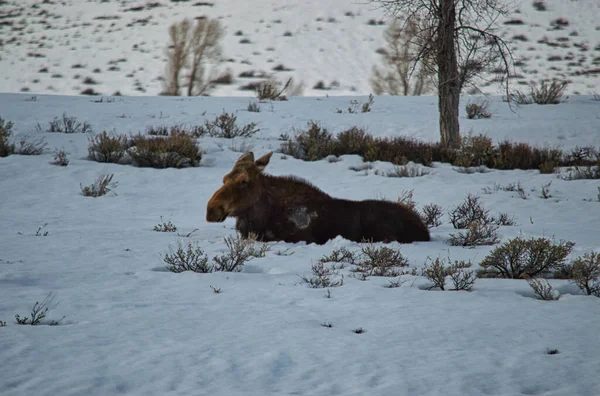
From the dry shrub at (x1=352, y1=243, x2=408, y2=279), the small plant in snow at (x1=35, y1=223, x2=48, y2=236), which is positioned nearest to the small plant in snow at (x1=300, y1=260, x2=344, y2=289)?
the dry shrub at (x1=352, y1=243, x2=408, y2=279)

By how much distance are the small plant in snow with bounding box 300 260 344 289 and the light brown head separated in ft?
5.09

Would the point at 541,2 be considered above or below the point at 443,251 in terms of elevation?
above

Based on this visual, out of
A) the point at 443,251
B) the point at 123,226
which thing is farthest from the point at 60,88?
the point at 443,251

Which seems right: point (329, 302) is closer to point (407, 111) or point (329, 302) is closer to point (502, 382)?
point (502, 382)

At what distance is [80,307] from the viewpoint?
339 centimetres

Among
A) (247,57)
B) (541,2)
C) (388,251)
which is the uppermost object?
(541,2)

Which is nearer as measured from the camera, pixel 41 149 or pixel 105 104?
pixel 41 149

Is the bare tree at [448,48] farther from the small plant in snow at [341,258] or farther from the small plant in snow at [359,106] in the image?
the small plant in snow at [341,258]

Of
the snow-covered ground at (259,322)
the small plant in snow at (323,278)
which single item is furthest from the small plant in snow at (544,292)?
the small plant in snow at (323,278)

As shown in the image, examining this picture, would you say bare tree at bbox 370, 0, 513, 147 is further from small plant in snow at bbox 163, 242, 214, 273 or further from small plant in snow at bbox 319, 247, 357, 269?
small plant in snow at bbox 163, 242, 214, 273

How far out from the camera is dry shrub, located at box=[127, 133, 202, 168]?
37.9 ft

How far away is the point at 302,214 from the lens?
6.29 metres

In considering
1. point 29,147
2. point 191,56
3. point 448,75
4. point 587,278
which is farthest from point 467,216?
point 191,56

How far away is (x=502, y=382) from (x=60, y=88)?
2927 centimetres
